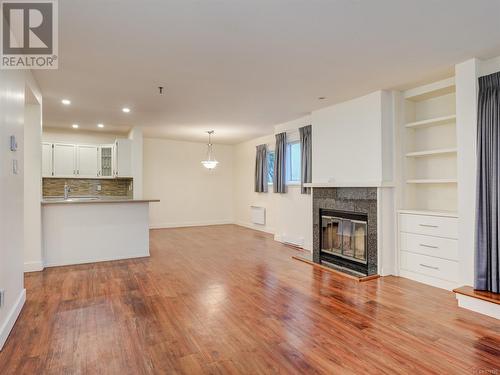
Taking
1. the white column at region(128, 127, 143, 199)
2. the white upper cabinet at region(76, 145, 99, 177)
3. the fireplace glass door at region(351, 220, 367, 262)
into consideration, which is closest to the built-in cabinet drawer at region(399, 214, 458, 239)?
the fireplace glass door at region(351, 220, 367, 262)

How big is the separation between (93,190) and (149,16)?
630 cm

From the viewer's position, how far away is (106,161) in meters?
7.50

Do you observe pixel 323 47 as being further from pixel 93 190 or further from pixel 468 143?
pixel 93 190

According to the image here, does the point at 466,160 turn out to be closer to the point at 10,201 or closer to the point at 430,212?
the point at 430,212

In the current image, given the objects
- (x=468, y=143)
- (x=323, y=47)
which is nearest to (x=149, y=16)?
(x=323, y=47)

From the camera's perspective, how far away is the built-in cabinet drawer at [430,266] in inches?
140

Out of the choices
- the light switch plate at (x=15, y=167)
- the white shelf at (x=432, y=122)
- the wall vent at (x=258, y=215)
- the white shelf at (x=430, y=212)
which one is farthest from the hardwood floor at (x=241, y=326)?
the wall vent at (x=258, y=215)

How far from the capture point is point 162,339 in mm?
2422

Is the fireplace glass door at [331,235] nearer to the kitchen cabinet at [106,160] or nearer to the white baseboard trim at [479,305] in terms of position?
the white baseboard trim at [479,305]

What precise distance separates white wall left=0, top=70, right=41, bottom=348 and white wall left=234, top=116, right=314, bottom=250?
15.0ft

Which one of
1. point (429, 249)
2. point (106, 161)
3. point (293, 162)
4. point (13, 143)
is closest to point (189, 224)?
point (106, 161)

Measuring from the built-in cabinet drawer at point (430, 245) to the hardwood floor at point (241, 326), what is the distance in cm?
45

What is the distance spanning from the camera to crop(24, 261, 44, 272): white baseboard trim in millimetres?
4367

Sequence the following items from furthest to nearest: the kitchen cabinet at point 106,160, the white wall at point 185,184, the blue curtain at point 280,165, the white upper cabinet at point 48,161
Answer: the white wall at point 185,184 < the kitchen cabinet at point 106,160 < the white upper cabinet at point 48,161 < the blue curtain at point 280,165
